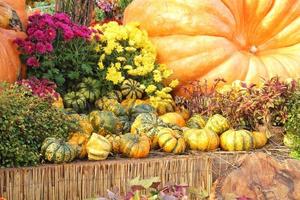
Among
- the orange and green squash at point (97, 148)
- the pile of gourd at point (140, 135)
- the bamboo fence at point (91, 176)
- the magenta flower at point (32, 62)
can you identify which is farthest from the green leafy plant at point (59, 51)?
the bamboo fence at point (91, 176)

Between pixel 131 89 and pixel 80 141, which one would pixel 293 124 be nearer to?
pixel 131 89

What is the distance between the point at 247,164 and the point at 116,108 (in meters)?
1.97

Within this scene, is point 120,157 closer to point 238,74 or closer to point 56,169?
point 56,169

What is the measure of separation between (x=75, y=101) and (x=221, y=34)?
144cm

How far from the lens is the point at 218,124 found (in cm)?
482

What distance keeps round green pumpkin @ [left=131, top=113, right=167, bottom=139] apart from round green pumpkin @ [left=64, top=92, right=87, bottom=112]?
0.71 m

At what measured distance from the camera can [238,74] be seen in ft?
19.0

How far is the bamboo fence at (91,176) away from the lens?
3871 mm

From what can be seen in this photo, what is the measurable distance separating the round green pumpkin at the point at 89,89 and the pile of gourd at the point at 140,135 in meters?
0.16

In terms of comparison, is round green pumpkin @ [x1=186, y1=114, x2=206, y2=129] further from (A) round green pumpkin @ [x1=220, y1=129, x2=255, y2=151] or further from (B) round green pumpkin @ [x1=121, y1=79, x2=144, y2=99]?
(B) round green pumpkin @ [x1=121, y1=79, x2=144, y2=99]

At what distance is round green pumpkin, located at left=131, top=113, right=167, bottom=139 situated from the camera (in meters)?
4.54

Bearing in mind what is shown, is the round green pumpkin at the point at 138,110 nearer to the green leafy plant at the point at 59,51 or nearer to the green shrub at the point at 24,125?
the green leafy plant at the point at 59,51

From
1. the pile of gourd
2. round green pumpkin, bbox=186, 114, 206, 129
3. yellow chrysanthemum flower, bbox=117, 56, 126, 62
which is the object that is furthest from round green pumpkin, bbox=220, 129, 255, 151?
yellow chrysanthemum flower, bbox=117, 56, 126, 62

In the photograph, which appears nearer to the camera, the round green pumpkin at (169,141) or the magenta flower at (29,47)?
the round green pumpkin at (169,141)
